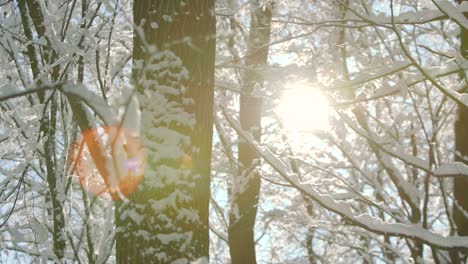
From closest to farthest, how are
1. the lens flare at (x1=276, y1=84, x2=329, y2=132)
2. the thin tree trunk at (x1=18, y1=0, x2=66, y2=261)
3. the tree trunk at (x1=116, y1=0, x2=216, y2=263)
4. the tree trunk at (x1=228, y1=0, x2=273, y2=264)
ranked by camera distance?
1. the tree trunk at (x1=116, y1=0, x2=216, y2=263)
2. the thin tree trunk at (x1=18, y1=0, x2=66, y2=261)
3. the lens flare at (x1=276, y1=84, x2=329, y2=132)
4. the tree trunk at (x1=228, y1=0, x2=273, y2=264)

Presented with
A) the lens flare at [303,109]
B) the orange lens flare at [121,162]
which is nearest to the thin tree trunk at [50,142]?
the orange lens flare at [121,162]

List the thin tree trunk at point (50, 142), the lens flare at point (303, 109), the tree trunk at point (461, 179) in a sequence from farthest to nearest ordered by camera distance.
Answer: the lens flare at point (303, 109) < the tree trunk at point (461, 179) < the thin tree trunk at point (50, 142)

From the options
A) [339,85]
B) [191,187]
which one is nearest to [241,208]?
[339,85]

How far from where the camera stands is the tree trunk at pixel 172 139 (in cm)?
201

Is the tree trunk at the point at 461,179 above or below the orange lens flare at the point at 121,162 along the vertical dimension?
above

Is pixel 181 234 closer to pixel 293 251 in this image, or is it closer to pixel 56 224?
pixel 56 224

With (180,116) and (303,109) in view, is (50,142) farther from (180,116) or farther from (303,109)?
(303,109)

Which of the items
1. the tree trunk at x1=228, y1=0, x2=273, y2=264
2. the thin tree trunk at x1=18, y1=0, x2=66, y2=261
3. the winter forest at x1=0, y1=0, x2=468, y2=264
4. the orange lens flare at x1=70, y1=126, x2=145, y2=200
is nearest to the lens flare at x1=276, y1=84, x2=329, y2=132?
the winter forest at x1=0, y1=0, x2=468, y2=264

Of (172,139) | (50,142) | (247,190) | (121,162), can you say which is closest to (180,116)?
(172,139)

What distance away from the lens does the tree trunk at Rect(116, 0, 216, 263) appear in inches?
79.1

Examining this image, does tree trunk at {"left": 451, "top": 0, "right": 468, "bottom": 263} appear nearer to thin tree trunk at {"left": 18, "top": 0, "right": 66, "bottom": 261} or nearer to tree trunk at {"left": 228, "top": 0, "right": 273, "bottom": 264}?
tree trunk at {"left": 228, "top": 0, "right": 273, "bottom": 264}

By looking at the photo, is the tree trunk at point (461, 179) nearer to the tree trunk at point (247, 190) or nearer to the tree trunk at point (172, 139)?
the tree trunk at point (247, 190)

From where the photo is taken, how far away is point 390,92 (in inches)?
159

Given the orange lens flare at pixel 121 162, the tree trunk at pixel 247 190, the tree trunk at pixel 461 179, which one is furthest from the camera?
the tree trunk at pixel 247 190
